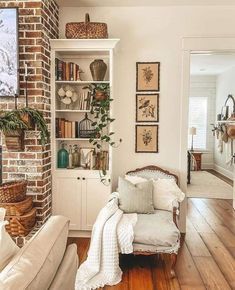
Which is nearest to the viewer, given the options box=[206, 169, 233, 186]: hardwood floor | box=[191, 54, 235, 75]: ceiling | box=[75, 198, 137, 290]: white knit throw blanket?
box=[75, 198, 137, 290]: white knit throw blanket

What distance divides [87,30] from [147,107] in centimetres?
119

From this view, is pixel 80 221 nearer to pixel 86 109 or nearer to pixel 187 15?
pixel 86 109

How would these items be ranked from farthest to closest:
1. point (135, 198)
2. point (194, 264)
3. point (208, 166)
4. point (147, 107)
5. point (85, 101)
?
point (208, 166) → point (147, 107) → point (85, 101) → point (135, 198) → point (194, 264)

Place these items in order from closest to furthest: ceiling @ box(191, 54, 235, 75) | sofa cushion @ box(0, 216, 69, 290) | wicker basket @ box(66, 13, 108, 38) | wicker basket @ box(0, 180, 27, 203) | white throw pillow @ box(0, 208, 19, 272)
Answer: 1. sofa cushion @ box(0, 216, 69, 290)
2. white throw pillow @ box(0, 208, 19, 272)
3. wicker basket @ box(0, 180, 27, 203)
4. wicker basket @ box(66, 13, 108, 38)
5. ceiling @ box(191, 54, 235, 75)

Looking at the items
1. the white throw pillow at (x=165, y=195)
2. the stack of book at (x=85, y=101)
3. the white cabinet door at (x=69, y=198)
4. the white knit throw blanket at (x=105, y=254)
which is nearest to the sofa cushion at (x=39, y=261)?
the white knit throw blanket at (x=105, y=254)

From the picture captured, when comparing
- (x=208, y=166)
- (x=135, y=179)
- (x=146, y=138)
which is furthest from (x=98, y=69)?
(x=208, y=166)

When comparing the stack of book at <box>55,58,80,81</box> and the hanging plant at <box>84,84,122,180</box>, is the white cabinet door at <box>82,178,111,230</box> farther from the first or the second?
the stack of book at <box>55,58,80,81</box>

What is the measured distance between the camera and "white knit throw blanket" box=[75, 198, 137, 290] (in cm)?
253

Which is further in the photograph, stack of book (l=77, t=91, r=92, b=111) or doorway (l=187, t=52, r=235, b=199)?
doorway (l=187, t=52, r=235, b=199)

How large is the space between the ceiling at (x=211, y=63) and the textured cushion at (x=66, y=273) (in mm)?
5227

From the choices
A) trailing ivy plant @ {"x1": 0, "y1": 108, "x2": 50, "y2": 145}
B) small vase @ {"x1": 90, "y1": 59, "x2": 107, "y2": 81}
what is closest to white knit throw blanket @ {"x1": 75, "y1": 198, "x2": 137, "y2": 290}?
trailing ivy plant @ {"x1": 0, "y1": 108, "x2": 50, "y2": 145}

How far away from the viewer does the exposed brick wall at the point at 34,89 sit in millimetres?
3129

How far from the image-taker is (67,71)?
354cm

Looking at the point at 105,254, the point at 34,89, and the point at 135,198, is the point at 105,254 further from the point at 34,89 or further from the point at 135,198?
the point at 34,89
